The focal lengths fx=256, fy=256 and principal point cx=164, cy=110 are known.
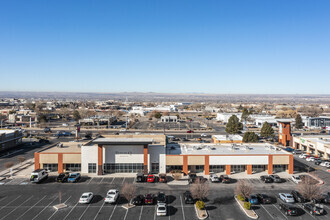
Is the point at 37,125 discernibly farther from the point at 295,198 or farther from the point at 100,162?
the point at 295,198

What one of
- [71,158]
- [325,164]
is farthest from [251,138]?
[71,158]

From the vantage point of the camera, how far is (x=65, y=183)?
29391 mm

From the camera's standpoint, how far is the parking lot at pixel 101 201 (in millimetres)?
21594

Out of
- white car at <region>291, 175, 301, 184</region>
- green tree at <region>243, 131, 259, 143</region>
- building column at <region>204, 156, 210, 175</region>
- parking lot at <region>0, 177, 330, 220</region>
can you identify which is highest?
green tree at <region>243, 131, 259, 143</region>

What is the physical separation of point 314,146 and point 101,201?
3899 cm

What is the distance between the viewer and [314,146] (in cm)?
4559

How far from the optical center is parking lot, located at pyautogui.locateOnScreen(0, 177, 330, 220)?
21.6m

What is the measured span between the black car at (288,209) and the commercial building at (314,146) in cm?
2532

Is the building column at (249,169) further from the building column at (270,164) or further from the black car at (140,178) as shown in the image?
the black car at (140,178)

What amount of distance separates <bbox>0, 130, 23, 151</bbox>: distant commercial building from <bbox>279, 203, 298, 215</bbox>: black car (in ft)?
152

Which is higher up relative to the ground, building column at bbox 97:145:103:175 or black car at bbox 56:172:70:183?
building column at bbox 97:145:103:175

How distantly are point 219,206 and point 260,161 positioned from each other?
12.6 m

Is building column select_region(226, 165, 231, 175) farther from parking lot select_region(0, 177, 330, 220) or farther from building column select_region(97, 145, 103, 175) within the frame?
building column select_region(97, 145, 103, 175)

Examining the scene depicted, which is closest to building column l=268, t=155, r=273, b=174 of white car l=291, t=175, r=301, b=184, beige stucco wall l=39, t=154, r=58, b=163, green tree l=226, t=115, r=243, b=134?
white car l=291, t=175, r=301, b=184
